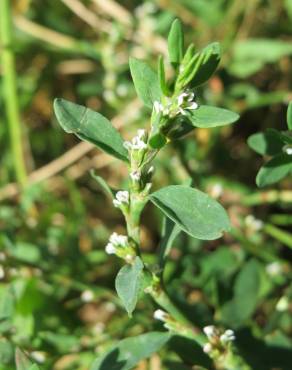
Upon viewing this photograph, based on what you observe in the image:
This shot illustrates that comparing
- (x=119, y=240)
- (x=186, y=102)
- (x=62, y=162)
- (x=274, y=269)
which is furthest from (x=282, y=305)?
(x=62, y=162)

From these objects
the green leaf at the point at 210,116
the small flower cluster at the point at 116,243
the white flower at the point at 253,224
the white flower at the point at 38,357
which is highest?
the green leaf at the point at 210,116

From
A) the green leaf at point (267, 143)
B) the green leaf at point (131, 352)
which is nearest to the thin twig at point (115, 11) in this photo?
the green leaf at point (267, 143)

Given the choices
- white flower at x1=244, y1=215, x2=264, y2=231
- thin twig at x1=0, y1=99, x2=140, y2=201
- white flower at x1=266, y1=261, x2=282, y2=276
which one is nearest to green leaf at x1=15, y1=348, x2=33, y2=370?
white flower at x1=266, y1=261, x2=282, y2=276

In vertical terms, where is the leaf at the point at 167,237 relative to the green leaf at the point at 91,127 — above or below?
below

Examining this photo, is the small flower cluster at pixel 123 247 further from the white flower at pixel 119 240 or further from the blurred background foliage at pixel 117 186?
the blurred background foliage at pixel 117 186

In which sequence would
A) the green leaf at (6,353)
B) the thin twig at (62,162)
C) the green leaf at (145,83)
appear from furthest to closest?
the thin twig at (62,162) → the green leaf at (6,353) → the green leaf at (145,83)

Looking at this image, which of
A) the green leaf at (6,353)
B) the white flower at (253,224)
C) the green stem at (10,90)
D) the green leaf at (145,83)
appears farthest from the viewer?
the green stem at (10,90)

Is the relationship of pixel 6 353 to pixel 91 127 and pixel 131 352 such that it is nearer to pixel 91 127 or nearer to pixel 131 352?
pixel 131 352
